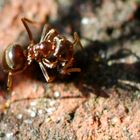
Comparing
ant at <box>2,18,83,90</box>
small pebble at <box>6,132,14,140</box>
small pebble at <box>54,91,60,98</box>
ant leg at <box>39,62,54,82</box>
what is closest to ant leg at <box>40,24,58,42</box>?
ant at <box>2,18,83,90</box>

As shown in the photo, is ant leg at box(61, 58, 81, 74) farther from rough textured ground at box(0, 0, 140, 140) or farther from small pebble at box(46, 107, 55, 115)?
small pebble at box(46, 107, 55, 115)

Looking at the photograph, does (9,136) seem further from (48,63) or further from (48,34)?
(48,34)

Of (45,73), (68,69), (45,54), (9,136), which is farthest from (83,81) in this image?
(9,136)

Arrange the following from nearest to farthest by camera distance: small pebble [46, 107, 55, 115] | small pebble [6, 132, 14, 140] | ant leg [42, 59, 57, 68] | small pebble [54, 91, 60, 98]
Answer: small pebble [6, 132, 14, 140]
small pebble [46, 107, 55, 115]
small pebble [54, 91, 60, 98]
ant leg [42, 59, 57, 68]

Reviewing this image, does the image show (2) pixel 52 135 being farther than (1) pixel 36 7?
No

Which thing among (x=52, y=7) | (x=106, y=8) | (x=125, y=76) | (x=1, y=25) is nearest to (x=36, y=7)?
(x=52, y=7)

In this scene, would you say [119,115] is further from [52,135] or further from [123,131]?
[52,135]
